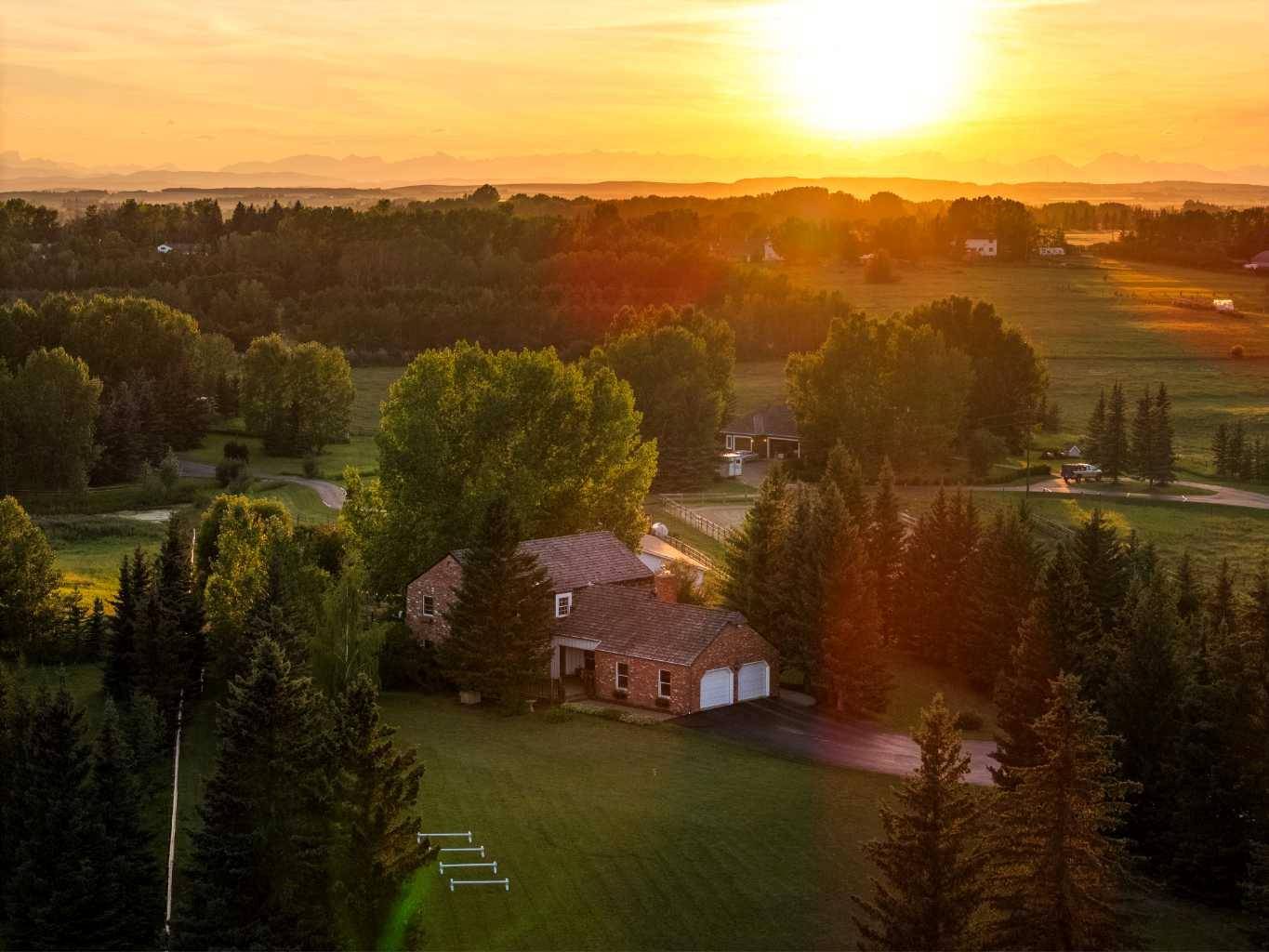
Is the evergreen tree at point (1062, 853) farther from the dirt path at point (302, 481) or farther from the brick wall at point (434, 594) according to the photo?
the dirt path at point (302, 481)

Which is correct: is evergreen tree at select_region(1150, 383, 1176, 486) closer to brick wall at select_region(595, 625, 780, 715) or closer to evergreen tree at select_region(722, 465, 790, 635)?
evergreen tree at select_region(722, 465, 790, 635)

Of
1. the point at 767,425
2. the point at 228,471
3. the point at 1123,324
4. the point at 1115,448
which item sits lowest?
the point at 228,471

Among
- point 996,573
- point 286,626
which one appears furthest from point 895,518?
point 286,626

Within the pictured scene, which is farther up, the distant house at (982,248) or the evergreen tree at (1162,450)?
the distant house at (982,248)

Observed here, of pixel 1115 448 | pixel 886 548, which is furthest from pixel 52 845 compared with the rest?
pixel 1115 448

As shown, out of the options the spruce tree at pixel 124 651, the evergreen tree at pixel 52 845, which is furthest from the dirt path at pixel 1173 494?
the evergreen tree at pixel 52 845

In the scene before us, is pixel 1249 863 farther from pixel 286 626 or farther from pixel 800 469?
pixel 800 469

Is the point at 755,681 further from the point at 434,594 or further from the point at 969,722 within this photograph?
the point at 434,594
